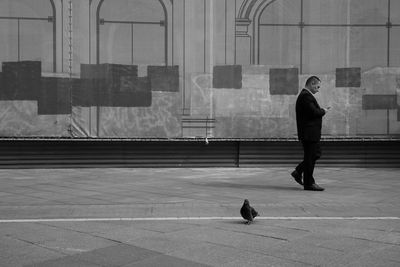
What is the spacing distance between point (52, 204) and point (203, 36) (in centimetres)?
509

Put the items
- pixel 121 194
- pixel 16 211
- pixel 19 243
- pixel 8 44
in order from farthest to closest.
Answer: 1. pixel 8 44
2. pixel 121 194
3. pixel 16 211
4. pixel 19 243

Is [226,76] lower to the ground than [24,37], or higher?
lower

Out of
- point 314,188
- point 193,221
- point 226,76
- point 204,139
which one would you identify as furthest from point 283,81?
point 193,221

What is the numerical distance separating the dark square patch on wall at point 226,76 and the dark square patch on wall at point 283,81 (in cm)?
65

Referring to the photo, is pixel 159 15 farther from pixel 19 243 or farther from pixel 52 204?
pixel 19 243

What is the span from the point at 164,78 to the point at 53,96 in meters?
2.04

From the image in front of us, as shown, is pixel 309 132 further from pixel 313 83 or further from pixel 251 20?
A: pixel 251 20

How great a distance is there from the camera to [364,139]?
1162cm

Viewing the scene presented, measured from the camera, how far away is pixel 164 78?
37.5 feet

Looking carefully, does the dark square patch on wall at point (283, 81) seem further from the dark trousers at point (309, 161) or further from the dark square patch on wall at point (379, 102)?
the dark trousers at point (309, 161)

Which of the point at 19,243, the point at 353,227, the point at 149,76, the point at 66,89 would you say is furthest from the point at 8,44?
the point at 353,227

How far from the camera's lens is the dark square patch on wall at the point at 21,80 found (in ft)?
36.5

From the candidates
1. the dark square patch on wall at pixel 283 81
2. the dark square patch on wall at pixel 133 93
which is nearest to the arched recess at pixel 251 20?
the dark square patch on wall at pixel 283 81

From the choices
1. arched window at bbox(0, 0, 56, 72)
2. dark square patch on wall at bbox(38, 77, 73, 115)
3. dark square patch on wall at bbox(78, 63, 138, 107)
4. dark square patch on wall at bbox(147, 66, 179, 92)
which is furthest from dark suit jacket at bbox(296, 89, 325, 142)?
arched window at bbox(0, 0, 56, 72)
